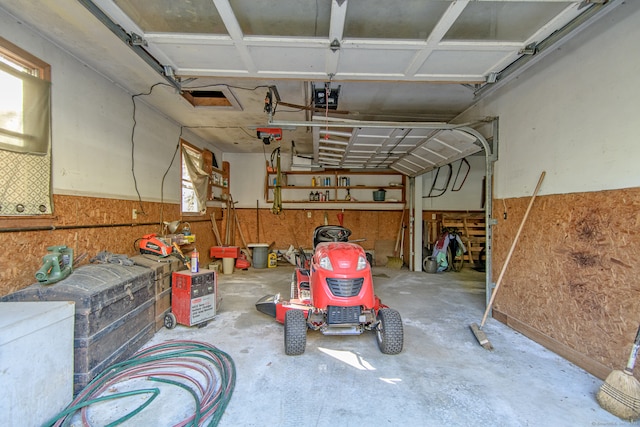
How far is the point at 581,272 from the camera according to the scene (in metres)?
2.35

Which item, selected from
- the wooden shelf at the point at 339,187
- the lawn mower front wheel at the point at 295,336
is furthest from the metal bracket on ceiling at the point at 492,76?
the wooden shelf at the point at 339,187

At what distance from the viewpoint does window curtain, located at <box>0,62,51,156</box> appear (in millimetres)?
2125

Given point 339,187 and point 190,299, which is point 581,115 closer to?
point 190,299

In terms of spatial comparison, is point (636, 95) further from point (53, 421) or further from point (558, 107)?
point (53, 421)

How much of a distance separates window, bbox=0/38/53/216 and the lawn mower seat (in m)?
2.89

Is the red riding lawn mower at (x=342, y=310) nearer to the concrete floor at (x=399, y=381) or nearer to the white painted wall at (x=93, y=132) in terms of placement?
the concrete floor at (x=399, y=381)

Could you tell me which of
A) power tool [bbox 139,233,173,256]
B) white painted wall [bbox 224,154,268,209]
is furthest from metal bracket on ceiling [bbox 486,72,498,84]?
white painted wall [bbox 224,154,268,209]

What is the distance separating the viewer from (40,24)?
2299 mm

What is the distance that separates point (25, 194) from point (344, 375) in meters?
2.96

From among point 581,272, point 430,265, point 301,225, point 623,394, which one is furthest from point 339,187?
point 623,394

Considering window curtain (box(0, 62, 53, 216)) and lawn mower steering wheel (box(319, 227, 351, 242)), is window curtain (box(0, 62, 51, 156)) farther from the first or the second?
lawn mower steering wheel (box(319, 227, 351, 242))

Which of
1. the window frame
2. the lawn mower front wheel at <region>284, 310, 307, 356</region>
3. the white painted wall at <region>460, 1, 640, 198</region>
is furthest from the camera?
the window frame

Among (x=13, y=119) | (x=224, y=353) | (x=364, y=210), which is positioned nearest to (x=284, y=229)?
(x=364, y=210)

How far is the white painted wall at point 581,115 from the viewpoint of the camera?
2010 millimetres
